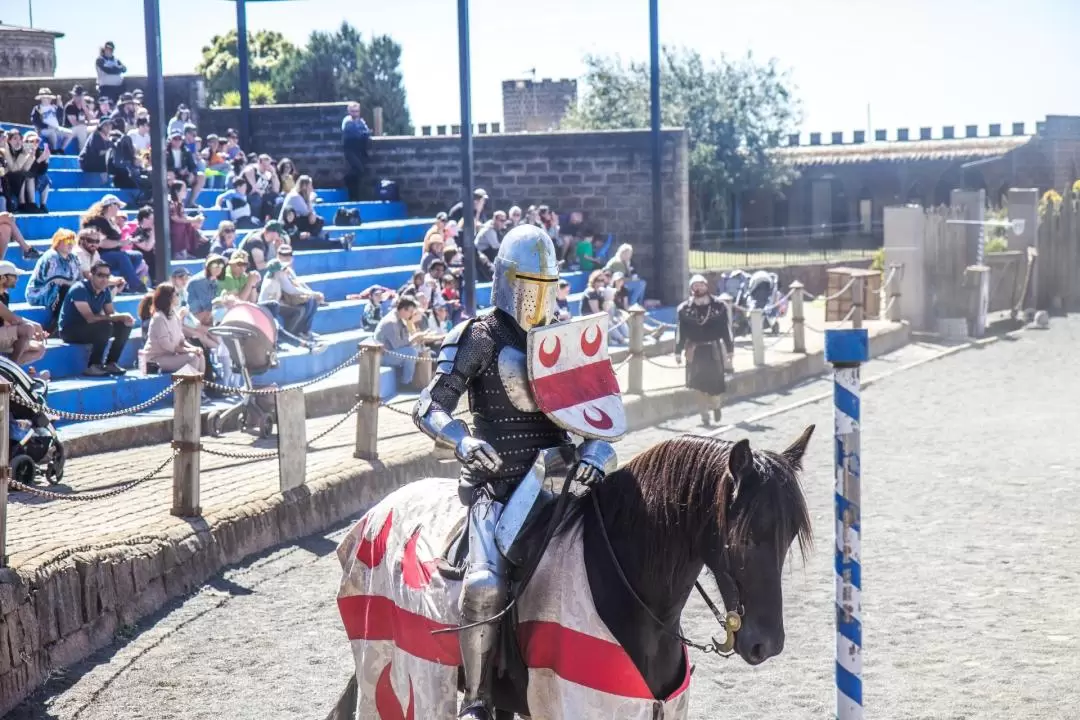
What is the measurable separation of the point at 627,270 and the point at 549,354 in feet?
59.0

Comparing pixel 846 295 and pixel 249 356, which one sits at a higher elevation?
pixel 249 356

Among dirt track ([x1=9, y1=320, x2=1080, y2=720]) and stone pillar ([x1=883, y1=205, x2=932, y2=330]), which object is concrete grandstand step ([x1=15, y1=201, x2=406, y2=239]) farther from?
stone pillar ([x1=883, y1=205, x2=932, y2=330])

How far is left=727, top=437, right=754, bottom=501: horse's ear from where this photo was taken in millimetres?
4816

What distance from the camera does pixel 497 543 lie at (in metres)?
5.30

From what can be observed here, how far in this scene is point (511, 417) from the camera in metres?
5.50

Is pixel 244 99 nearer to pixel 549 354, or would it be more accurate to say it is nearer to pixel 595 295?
pixel 595 295

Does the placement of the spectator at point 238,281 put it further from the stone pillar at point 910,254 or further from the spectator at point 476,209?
the stone pillar at point 910,254

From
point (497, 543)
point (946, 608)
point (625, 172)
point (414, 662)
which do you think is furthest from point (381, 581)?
point (625, 172)

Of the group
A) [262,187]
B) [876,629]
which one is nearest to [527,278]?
[876,629]

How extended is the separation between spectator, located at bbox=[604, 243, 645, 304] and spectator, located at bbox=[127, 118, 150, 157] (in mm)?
6944

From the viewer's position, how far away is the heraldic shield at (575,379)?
534cm

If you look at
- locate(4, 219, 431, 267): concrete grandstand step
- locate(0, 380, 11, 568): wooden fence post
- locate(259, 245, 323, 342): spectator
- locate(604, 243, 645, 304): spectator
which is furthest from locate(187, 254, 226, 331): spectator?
locate(604, 243, 645, 304): spectator

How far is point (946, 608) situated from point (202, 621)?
4351 millimetres

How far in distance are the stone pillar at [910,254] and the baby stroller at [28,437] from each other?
62.1 feet
